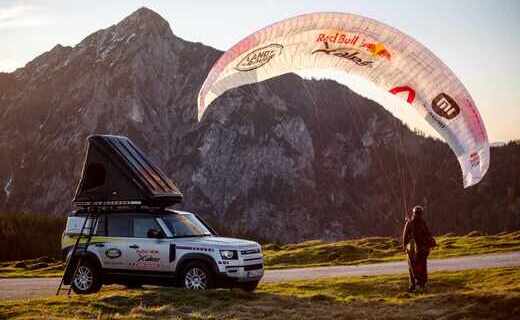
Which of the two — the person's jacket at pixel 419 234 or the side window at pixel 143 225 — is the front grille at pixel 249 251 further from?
the person's jacket at pixel 419 234

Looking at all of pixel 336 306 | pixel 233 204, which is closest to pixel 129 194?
pixel 336 306

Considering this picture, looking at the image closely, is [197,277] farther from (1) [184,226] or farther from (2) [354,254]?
(2) [354,254]

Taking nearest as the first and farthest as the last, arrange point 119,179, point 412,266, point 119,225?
point 412,266 → point 119,225 → point 119,179

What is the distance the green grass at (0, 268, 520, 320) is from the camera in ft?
43.2

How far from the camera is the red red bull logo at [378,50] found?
2095cm

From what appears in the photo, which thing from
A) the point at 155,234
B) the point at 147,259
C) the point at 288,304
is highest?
the point at 155,234

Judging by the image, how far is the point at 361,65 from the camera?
2192cm

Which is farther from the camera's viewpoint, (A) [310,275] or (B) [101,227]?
(A) [310,275]

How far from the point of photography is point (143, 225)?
1838 cm

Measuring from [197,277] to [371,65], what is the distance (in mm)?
8756

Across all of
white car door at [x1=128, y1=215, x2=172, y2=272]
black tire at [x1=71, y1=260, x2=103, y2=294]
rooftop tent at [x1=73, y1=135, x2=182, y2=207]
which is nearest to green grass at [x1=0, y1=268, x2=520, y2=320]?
white car door at [x1=128, y1=215, x2=172, y2=272]

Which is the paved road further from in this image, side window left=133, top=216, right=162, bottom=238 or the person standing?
the person standing

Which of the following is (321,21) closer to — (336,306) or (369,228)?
(336,306)

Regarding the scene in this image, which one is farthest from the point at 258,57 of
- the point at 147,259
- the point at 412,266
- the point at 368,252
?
the point at 368,252
